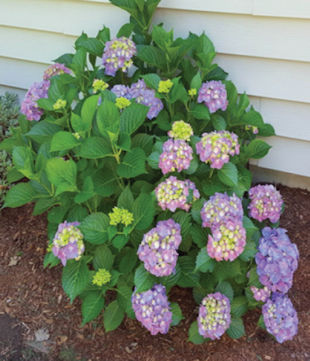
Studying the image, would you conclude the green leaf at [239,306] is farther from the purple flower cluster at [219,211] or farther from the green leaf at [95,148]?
the green leaf at [95,148]

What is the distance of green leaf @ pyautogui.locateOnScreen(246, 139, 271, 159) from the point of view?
2357 mm

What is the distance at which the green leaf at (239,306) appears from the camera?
208 centimetres

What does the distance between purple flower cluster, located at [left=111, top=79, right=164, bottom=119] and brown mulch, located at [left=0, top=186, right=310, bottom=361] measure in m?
0.91

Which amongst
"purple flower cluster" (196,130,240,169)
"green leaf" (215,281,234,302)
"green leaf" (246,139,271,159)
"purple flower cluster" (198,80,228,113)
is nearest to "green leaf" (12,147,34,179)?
"purple flower cluster" (196,130,240,169)

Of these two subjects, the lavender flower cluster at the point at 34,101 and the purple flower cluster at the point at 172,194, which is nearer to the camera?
the purple flower cluster at the point at 172,194

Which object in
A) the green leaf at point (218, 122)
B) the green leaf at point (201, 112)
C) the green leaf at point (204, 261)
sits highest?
the green leaf at point (201, 112)

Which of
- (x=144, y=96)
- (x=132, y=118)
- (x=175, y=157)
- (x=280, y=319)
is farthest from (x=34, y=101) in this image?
(x=280, y=319)

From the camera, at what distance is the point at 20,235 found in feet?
9.25

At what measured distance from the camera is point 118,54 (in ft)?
7.86

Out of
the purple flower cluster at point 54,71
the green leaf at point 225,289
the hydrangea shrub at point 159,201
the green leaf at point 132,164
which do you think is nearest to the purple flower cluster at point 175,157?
the hydrangea shrub at point 159,201

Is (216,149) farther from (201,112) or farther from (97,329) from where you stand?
(97,329)

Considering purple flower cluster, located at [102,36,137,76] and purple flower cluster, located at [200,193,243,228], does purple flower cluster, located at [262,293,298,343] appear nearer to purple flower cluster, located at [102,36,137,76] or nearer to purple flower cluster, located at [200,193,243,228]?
purple flower cluster, located at [200,193,243,228]

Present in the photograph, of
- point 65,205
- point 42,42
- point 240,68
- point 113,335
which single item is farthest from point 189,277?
point 42,42

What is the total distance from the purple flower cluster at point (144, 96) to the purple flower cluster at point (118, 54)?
18 centimetres
